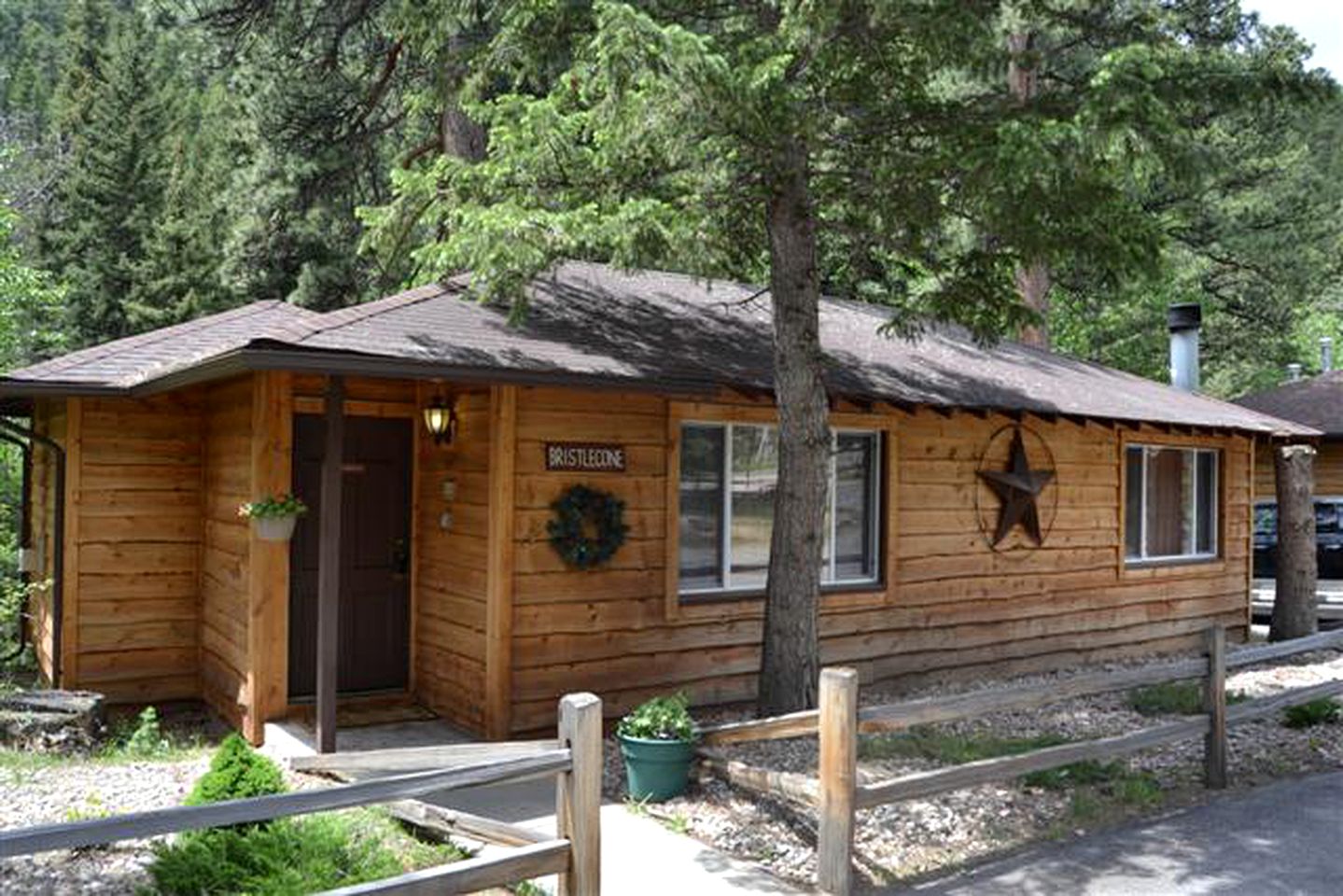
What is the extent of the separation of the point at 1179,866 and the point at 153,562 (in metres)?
7.90

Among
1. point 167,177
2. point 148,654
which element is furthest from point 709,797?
point 167,177

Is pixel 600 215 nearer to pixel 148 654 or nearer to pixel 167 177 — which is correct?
pixel 148 654

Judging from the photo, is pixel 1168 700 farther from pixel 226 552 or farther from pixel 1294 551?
pixel 226 552

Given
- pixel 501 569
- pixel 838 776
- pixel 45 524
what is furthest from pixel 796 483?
pixel 45 524

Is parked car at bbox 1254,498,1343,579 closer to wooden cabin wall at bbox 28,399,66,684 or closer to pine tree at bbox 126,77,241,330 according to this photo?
wooden cabin wall at bbox 28,399,66,684

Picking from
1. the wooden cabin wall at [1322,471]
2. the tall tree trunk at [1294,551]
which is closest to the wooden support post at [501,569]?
the tall tree trunk at [1294,551]

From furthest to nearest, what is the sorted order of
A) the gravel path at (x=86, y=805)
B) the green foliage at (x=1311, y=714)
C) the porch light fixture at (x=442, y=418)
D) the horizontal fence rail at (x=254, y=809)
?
the green foliage at (x=1311, y=714) < the porch light fixture at (x=442, y=418) < the gravel path at (x=86, y=805) < the horizontal fence rail at (x=254, y=809)

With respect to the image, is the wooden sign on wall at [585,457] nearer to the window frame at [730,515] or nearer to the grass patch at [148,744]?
the window frame at [730,515]

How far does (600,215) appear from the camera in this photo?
23.5 ft

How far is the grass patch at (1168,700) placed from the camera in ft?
30.0

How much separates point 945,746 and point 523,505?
333 centimetres

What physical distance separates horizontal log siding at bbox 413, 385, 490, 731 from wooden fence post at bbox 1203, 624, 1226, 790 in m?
4.66

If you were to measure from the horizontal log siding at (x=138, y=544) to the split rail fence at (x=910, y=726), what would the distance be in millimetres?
5288

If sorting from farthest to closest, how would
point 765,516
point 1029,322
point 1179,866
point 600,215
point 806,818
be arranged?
1. point 765,516
2. point 1029,322
3. point 600,215
4. point 806,818
5. point 1179,866
